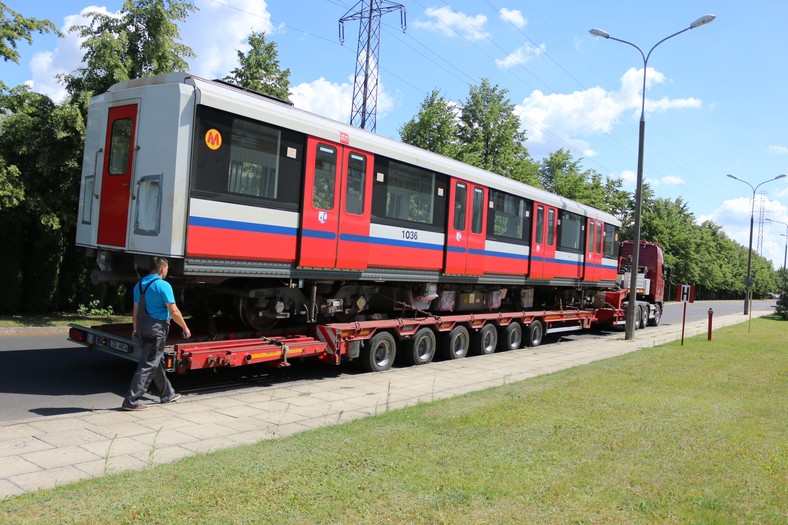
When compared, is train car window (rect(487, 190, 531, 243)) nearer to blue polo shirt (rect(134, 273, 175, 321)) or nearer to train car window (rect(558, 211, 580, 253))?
train car window (rect(558, 211, 580, 253))

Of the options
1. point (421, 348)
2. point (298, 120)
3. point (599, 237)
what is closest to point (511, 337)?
point (421, 348)

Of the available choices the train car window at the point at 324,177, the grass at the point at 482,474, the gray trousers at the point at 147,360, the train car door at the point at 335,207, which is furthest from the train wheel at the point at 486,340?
the gray trousers at the point at 147,360

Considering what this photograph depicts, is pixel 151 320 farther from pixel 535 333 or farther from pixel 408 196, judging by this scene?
pixel 535 333

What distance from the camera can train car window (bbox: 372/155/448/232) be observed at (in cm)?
1046

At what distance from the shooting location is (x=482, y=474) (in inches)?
196

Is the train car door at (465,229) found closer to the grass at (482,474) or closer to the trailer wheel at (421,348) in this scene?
the trailer wheel at (421,348)

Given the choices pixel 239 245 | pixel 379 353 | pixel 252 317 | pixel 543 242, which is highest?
pixel 543 242

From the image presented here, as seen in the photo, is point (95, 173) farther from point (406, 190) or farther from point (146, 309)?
point (406, 190)

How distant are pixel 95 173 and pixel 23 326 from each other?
708 cm

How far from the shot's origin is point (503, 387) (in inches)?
372

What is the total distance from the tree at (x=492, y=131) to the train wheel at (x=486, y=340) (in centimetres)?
1570

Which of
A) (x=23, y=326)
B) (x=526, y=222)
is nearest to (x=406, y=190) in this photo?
(x=526, y=222)

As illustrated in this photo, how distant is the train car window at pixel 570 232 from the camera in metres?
→ 17.2

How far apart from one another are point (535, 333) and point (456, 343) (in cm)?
425
